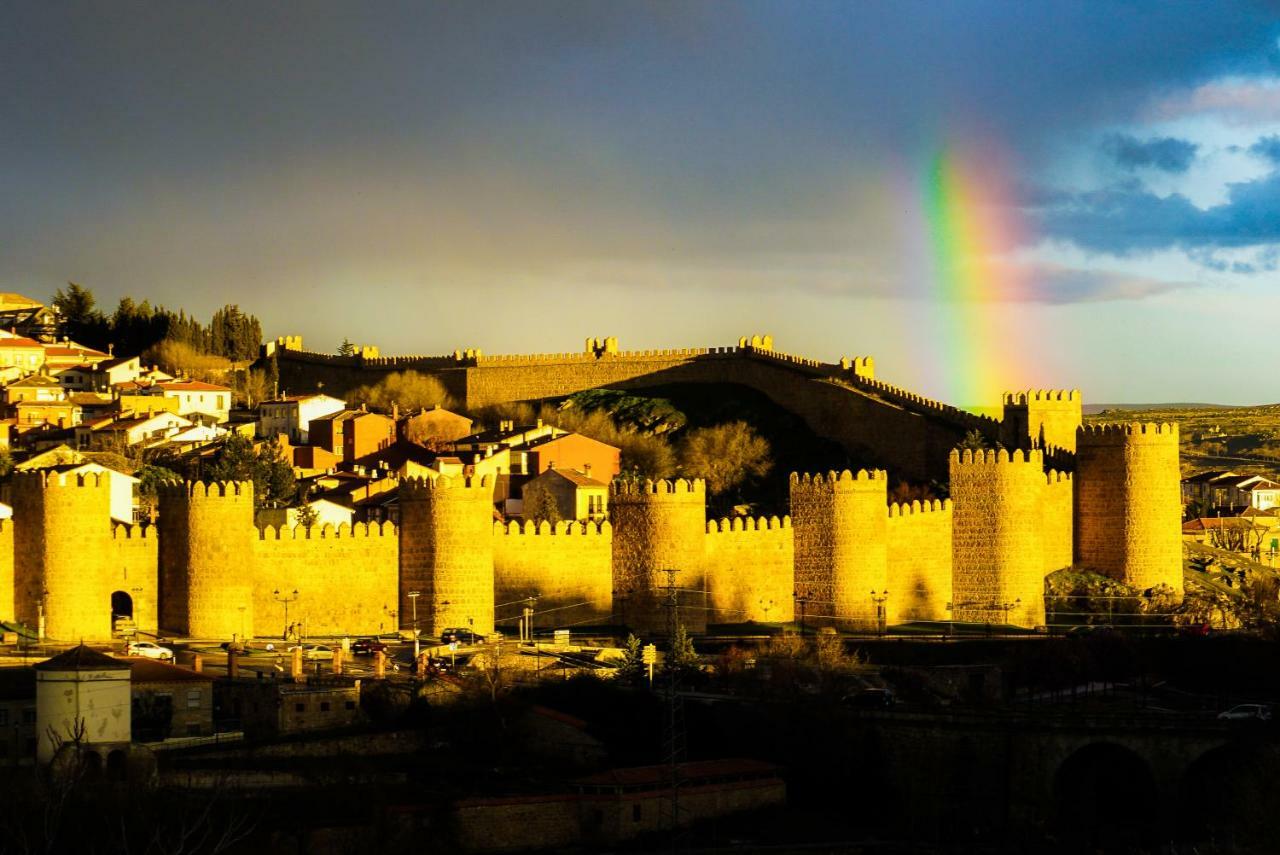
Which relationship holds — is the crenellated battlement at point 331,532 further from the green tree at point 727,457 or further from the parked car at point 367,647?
the green tree at point 727,457

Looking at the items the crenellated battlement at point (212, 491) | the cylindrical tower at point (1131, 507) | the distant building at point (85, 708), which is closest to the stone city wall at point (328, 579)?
the crenellated battlement at point (212, 491)

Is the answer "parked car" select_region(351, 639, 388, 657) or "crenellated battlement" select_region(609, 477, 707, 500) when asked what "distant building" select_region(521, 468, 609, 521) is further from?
"parked car" select_region(351, 639, 388, 657)

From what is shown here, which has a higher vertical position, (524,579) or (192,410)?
(192,410)

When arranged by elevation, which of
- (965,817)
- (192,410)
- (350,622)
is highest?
(192,410)

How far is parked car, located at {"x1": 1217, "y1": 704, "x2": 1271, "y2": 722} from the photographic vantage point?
45500 mm

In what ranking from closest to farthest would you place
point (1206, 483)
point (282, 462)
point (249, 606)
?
point (249, 606)
point (282, 462)
point (1206, 483)

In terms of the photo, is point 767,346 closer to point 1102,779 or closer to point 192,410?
point 192,410

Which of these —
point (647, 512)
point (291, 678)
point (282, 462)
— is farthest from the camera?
point (282, 462)

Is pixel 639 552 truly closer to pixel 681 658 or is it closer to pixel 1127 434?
pixel 681 658

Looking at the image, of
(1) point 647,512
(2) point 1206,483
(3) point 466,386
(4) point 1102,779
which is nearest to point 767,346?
(3) point 466,386

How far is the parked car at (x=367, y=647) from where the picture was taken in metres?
46.5

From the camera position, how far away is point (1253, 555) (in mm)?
69562

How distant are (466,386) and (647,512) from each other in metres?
37.9

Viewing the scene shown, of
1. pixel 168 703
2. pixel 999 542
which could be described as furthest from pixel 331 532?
pixel 999 542
